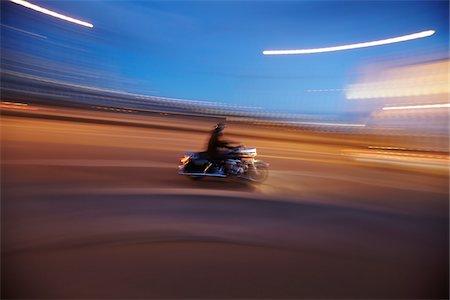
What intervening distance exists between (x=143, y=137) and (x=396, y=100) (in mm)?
11582

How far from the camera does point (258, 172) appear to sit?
7.46 meters

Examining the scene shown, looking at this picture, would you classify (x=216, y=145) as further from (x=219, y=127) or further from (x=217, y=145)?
(x=219, y=127)

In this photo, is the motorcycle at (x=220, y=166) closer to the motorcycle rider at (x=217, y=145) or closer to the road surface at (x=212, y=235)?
the motorcycle rider at (x=217, y=145)

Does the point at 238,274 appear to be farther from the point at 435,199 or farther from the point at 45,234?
the point at 435,199

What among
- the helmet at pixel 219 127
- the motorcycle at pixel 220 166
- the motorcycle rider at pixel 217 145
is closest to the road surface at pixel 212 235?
the motorcycle at pixel 220 166

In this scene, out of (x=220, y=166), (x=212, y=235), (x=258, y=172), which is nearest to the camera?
(x=212, y=235)

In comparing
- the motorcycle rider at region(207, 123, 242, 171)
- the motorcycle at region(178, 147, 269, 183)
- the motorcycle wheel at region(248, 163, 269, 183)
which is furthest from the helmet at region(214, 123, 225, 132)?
the motorcycle wheel at region(248, 163, 269, 183)

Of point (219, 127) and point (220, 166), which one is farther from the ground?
point (219, 127)

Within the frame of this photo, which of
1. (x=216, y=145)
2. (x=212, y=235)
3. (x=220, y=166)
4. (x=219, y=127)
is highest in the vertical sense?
(x=219, y=127)

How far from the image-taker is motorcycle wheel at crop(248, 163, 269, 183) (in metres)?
7.31

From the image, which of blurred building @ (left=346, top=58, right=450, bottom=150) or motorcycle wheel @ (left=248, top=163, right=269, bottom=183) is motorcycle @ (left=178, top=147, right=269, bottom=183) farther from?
blurred building @ (left=346, top=58, right=450, bottom=150)

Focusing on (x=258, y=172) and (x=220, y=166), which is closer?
(x=220, y=166)

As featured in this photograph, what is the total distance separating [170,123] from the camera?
19.1 meters

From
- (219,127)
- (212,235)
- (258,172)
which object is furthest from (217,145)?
(212,235)
